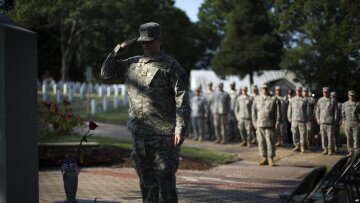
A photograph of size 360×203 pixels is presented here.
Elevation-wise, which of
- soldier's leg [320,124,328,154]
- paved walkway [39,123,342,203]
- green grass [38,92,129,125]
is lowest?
paved walkway [39,123,342,203]

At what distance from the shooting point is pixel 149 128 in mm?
5664

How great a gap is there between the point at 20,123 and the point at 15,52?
27.7 inches

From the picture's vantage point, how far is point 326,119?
53.9ft

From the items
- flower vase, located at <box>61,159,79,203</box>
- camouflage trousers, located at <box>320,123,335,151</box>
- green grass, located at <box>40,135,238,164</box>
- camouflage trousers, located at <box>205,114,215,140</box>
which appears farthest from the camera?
camouflage trousers, located at <box>205,114,215,140</box>

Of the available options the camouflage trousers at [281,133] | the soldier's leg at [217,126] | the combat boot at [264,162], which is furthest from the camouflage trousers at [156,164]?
the soldier's leg at [217,126]

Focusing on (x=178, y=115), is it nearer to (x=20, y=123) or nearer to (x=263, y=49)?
(x=20, y=123)

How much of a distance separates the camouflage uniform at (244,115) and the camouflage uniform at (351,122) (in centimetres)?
398

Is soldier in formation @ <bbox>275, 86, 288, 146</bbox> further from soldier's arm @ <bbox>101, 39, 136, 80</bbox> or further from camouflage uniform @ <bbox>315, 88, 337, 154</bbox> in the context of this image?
soldier's arm @ <bbox>101, 39, 136, 80</bbox>

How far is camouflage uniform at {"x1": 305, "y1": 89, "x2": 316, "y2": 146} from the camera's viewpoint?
17703 millimetres

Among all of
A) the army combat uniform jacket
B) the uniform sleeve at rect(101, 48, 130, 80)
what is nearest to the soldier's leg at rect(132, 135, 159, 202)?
the army combat uniform jacket

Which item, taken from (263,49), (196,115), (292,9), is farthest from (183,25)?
(292,9)

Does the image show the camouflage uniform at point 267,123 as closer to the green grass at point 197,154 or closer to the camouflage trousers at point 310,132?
the green grass at point 197,154

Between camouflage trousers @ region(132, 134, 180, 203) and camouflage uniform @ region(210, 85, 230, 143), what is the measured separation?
14249 millimetres

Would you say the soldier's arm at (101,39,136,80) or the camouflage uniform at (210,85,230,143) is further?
the camouflage uniform at (210,85,230,143)
